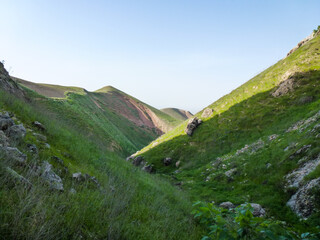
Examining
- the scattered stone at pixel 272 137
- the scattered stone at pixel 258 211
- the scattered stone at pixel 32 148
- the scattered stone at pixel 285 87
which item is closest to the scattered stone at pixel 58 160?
the scattered stone at pixel 32 148

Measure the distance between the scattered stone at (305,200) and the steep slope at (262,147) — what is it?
0.13 feet

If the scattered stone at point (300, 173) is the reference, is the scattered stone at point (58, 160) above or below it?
above

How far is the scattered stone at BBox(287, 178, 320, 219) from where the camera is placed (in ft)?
23.0

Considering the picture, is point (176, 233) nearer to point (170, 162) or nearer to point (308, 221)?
point (308, 221)

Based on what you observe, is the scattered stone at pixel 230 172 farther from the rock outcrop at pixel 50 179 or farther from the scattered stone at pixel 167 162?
the rock outcrop at pixel 50 179

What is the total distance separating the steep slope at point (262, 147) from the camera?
366 inches

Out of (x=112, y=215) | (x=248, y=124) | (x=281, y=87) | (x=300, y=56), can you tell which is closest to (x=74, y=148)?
(x=112, y=215)

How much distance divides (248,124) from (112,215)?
70.4 feet

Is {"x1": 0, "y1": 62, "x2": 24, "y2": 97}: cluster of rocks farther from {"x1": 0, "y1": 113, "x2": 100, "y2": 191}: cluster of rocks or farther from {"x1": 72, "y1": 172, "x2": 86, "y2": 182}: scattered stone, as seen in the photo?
{"x1": 72, "y1": 172, "x2": 86, "y2": 182}: scattered stone

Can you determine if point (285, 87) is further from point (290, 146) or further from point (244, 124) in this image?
point (290, 146)

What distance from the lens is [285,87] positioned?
76.1 feet

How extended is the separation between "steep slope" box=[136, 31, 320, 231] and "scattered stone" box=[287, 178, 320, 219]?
0.04m

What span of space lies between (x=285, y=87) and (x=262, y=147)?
38.3ft

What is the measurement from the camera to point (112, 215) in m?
3.90
